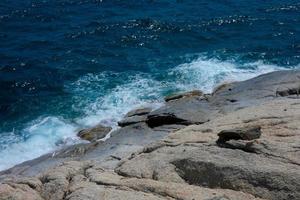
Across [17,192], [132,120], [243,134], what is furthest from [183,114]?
[17,192]

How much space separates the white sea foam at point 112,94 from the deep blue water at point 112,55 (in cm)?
9

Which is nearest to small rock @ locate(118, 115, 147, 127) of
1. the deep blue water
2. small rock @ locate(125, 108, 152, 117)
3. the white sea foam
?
small rock @ locate(125, 108, 152, 117)

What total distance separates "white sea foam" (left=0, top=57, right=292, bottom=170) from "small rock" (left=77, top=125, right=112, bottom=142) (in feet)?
2.91

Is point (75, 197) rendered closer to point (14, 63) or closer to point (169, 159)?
point (169, 159)

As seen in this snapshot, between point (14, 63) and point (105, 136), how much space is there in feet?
58.9

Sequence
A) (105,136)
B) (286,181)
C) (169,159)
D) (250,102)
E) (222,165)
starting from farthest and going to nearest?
(105,136)
(250,102)
(169,159)
(222,165)
(286,181)

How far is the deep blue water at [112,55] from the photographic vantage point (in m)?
45.2

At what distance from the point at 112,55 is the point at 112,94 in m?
8.53

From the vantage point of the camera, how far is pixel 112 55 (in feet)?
184

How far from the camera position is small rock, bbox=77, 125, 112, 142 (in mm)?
40469

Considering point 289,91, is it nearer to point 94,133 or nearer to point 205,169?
point 94,133

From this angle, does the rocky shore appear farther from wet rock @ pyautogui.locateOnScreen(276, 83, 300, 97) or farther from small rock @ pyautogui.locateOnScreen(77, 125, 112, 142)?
small rock @ pyautogui.locateOnScreen(77, 125, 112, 142)

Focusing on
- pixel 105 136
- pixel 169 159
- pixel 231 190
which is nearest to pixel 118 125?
pixel 105 136

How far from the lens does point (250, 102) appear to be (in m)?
35.2
